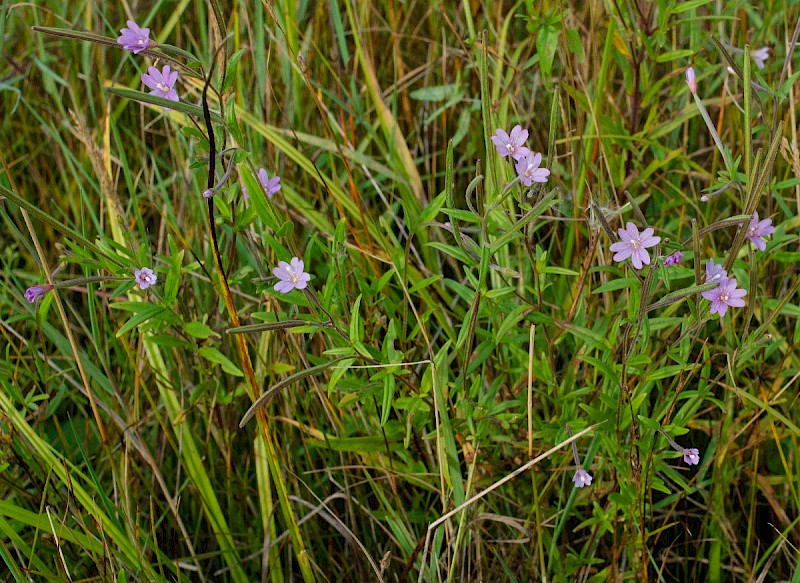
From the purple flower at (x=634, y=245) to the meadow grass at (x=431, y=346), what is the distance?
1 centimetres

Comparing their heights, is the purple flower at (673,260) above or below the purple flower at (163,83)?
below

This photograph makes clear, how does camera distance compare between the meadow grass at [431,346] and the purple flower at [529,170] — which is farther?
the meadow grass at [431,346]

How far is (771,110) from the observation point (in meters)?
1.92

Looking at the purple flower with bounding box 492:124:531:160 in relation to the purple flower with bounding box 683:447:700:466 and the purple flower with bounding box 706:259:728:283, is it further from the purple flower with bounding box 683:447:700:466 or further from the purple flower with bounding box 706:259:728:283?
the purple flower with bounding box 683:447:700:466

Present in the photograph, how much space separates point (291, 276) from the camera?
1.22 meters

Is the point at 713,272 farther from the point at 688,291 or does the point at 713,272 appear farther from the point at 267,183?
the point at 267,183

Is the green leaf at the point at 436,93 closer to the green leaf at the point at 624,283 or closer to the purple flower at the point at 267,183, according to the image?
the purple flower at the point at 267,183

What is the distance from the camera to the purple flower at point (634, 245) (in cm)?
115

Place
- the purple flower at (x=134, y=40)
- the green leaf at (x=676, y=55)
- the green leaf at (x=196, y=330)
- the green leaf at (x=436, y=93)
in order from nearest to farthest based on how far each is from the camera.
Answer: the purple flower at (x=134, y=40) → the green leaf at (x=196, y=330) → the green leaf at (x=676, y=55) → the green leaf at (x=436, y=93)

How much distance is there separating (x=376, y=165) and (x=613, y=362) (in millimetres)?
751

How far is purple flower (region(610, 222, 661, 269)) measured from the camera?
3.78 ft

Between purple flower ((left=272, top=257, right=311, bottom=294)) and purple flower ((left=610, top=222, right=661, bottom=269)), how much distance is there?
1.47 ft

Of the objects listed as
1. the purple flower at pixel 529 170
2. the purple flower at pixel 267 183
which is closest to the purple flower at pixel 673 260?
→ the purple flower at pixel 529 170

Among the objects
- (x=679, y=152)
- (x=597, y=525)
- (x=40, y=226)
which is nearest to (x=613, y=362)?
(x=597, y=525)
